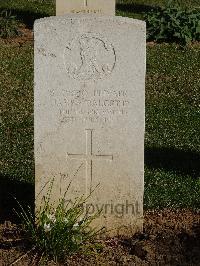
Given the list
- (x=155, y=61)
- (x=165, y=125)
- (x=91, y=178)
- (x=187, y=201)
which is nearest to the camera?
(x=91, y=178)

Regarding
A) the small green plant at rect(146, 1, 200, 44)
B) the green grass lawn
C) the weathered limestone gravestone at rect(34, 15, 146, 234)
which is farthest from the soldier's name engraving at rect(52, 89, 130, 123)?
the small green plant at rect(146, 1, 200, 44)

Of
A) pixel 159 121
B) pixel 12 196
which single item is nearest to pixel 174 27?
pixel 159 121

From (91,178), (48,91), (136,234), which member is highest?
(48,91)

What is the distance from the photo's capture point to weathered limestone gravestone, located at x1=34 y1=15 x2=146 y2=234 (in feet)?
16.9

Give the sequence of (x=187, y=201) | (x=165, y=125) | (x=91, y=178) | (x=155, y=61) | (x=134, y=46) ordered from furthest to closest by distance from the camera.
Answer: (x=155, y=61)
(x=165, y=125)
(x=187, y=201)
(x=91, y=178)
(x=134, y=46)

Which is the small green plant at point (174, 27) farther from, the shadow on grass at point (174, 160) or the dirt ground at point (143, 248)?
the dirt ground at point (143, 248)

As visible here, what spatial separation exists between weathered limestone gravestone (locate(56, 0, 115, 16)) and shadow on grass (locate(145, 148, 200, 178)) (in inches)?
113

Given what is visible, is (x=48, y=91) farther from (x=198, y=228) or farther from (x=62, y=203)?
(x=198, y=228)

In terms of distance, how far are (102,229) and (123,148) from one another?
0.71 metres

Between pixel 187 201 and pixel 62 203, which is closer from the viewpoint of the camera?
pixel 62 203

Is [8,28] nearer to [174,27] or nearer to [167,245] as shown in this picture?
[174,27]

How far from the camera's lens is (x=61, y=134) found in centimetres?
540

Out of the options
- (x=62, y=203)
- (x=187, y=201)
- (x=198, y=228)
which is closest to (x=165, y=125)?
(x=187, y=201)

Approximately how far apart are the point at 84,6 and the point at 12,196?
14.6 feet
